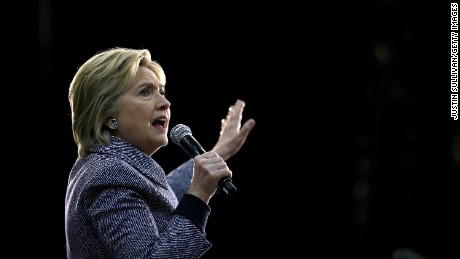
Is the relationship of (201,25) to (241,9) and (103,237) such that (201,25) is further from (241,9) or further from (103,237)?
(103,237)

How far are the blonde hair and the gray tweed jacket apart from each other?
0.15 feet

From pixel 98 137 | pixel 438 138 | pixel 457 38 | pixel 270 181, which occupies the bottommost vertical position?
pixel 270 181

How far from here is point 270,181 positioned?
11.7 feet

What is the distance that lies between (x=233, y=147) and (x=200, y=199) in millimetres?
664

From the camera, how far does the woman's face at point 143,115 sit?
5.72 feet

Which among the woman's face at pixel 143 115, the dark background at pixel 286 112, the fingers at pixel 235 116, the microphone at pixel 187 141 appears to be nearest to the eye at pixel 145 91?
the woman's face at pixel 143 115

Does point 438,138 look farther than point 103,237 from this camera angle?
Yes

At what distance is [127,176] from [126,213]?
90 mm

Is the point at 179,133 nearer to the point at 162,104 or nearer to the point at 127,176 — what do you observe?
the point at 162,104

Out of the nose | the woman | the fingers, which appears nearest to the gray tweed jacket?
the woman

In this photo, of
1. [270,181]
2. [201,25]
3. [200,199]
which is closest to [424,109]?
[270,181]

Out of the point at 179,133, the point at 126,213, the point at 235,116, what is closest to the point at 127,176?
the point at 126,213

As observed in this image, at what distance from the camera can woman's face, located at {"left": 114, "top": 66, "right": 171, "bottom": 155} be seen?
174cm

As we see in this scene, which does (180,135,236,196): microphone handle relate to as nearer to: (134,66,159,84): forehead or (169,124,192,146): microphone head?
(169,124,192,146): microphone head
